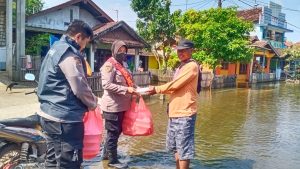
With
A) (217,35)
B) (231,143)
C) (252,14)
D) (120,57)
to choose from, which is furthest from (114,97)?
(252,14)

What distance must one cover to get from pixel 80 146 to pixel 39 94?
2.14 feet

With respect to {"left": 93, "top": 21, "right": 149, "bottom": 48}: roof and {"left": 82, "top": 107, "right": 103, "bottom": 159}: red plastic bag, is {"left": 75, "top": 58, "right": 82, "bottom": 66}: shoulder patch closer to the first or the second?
{"left": 82, "top": 107, "right": 103, "bottom": 159}: red plastic bag

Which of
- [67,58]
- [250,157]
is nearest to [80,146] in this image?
[67,58]

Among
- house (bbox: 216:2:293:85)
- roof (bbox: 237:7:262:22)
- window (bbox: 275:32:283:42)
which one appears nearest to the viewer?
house (bbox: 216:2:293:85)

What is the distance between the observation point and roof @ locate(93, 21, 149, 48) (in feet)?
65.5

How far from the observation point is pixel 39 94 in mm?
3484

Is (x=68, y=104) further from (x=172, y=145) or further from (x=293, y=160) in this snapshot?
(x=293, y=160)

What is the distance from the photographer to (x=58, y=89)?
11.0 ft

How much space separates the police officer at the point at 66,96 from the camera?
330 cm

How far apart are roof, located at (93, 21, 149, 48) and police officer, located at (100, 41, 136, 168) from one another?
14338 millimetres

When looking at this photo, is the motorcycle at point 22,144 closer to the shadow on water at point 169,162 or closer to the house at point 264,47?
the shadow on water at point 169,162

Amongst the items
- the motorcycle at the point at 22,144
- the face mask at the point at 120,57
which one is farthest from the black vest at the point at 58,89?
the face mask at the point at 120,57

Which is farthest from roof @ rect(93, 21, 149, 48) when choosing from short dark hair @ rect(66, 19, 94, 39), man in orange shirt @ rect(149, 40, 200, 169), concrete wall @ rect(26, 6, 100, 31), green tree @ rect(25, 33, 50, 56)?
short dark hair @ rect(66, 19, 94, 39)

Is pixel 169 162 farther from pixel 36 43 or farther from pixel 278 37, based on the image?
pixel 278 37
